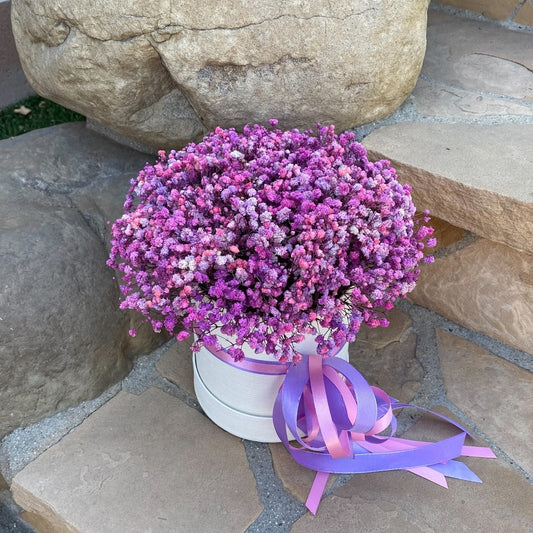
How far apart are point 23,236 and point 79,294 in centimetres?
19

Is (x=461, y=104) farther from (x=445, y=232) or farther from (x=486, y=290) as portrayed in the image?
(x=486, y=290)

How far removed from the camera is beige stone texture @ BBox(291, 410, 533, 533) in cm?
125

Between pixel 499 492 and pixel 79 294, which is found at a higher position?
pixel 79 294

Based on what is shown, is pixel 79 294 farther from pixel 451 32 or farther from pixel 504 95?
pixel 451 32

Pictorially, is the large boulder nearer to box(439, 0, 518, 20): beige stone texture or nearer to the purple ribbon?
the purple ribbon

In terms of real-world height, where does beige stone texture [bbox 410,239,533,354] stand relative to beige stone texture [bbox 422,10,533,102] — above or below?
below

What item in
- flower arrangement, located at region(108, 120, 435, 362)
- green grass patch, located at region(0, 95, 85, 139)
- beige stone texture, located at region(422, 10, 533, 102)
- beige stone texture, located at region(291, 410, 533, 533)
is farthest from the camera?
green grass patch, located at region(0, 95, 85, 139)

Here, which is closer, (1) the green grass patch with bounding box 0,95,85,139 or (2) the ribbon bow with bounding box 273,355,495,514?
(2) the ribbon bow with bounding box 273,355,495,514

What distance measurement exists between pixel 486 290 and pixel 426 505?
0.65 m

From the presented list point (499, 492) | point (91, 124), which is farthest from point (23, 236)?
point (499, 492)

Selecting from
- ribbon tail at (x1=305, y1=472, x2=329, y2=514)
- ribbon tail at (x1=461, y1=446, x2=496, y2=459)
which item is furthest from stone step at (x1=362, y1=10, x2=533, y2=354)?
ribbon tail at (x1=305, y1=472, x2=329, y2=514)

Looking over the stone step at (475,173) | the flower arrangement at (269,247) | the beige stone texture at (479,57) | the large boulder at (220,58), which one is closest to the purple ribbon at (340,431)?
the flower arrangement at (269,247)

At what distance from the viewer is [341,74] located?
1453mm

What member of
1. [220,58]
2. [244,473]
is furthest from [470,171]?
[244,473]
